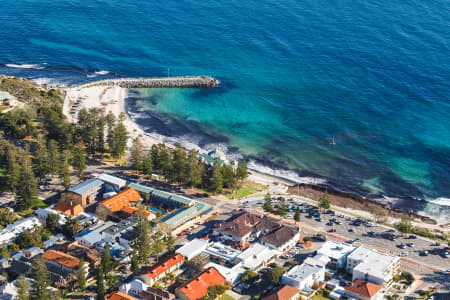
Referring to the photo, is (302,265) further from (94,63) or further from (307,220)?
(94,63)

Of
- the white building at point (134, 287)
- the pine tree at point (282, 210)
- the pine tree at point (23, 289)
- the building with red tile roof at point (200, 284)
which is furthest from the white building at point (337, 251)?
the pine tree at point (23, 289)

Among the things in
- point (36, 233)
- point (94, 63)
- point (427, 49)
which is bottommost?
point (36, 233)

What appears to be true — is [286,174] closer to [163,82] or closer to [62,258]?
[62,258]

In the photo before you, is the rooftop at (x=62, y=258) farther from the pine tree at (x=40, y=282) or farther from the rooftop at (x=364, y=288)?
the rooftop at (x=364, y=288)

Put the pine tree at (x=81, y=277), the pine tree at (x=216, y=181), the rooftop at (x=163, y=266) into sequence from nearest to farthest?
the pine tree at (x=81, y=277)
the rooftop at (x=163, y=266)
the pine tree at (x=216, y=181)

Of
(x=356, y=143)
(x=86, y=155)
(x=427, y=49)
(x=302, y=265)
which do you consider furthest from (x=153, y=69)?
(x=302, y=265)

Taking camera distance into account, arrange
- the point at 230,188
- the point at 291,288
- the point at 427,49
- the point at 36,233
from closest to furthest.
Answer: the point at 291,288, the point at 36,233, the point at 230,188, the point at 427,49

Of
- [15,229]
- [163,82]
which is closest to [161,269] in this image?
[15,229]
